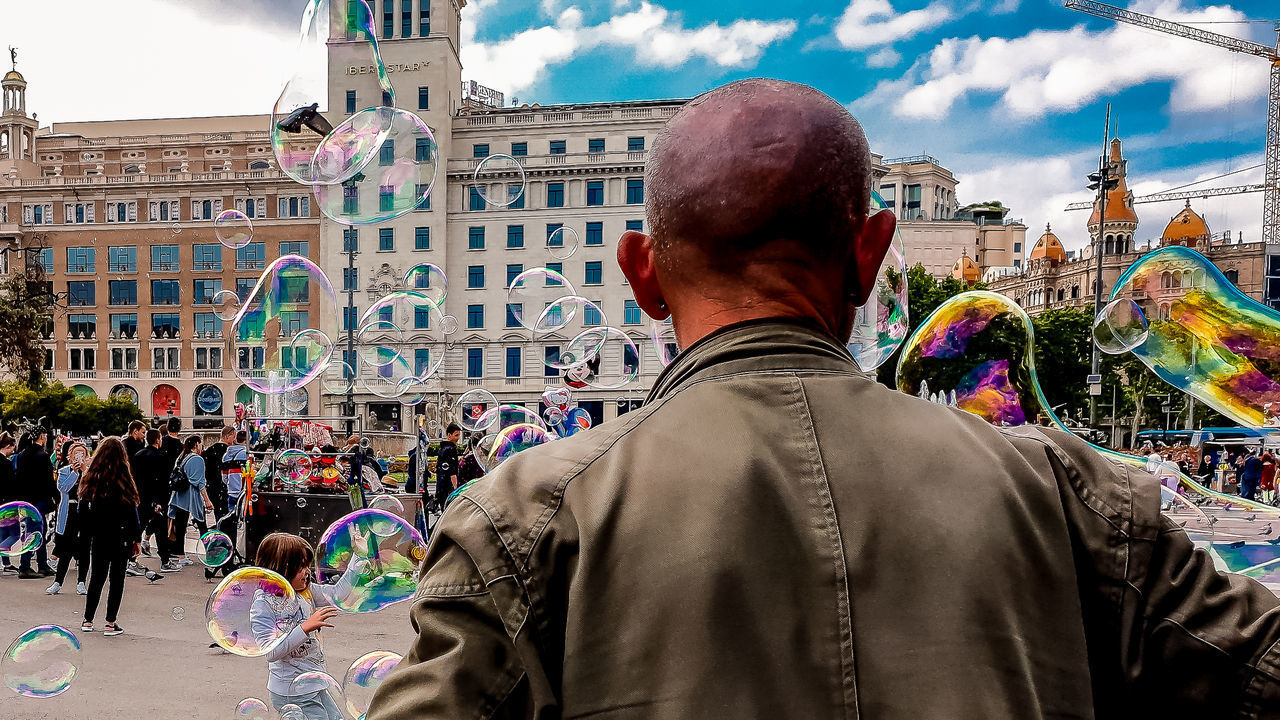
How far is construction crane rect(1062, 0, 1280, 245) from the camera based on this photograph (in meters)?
80.9

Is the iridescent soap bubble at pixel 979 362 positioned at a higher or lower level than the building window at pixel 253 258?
lower

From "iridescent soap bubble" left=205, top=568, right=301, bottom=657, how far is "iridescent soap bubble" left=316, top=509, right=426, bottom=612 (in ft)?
1.06

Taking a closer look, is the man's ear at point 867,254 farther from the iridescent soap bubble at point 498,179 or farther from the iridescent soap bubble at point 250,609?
the iridescent soap bubble at point 498,179

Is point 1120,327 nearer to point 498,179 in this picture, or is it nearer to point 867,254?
point 867,254

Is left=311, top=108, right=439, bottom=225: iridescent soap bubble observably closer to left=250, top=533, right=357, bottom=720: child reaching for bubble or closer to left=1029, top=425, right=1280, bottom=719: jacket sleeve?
left=250, top=533, right=357, bottom=720: child reaching for bubble

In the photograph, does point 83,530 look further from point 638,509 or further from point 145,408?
point 145,408

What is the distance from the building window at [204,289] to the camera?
5712 cm

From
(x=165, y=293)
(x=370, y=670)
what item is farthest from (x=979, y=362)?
(x=165, y=293)

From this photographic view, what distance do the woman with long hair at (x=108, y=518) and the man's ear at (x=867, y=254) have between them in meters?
8.85

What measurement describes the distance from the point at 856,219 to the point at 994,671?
58cm

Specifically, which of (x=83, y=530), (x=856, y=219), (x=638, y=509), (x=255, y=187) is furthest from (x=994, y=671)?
(x=255, y=187)

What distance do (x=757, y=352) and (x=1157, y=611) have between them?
22.5 inches

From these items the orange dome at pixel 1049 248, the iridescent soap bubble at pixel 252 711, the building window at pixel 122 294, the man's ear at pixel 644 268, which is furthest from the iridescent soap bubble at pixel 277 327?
the orange dome at pixel 1049 248

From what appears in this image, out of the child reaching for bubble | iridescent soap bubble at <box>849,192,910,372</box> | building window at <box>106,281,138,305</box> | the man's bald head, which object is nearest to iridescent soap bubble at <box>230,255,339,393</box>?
the child reaching for bubble
